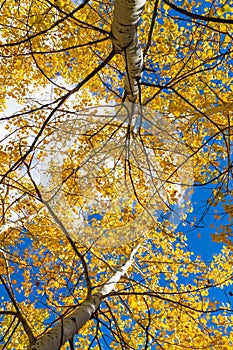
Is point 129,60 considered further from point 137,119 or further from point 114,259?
point 114,259

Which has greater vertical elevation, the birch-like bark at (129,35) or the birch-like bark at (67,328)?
the birch-like bark at (129,35)

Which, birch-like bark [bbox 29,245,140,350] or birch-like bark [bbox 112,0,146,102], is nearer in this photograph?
birch-like bark [bbox 112,0,146,102]

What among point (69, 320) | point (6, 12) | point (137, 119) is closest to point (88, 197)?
point (137, 119)

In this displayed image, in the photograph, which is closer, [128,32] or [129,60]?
[128,32]

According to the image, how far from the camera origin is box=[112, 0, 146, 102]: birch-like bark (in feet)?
6.60

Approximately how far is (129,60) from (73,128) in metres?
2.36

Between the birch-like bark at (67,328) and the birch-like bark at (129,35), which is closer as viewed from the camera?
the birch-like bark at (129,35)

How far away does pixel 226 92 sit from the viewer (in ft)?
19.2

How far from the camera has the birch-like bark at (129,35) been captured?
6.60 ft

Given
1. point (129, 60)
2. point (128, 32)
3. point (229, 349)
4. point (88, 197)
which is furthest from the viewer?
point (88, 197)

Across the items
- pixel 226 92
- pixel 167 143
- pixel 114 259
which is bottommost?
pixel 114 259

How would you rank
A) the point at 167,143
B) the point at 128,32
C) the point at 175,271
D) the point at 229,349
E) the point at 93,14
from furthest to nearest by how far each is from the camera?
the point at 175,271 < the point at 93,14 < the point at 167,143 < the point at 229,349 < the point at 128,32

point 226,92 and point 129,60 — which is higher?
point 226,92

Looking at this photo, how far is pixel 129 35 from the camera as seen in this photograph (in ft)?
7.38
